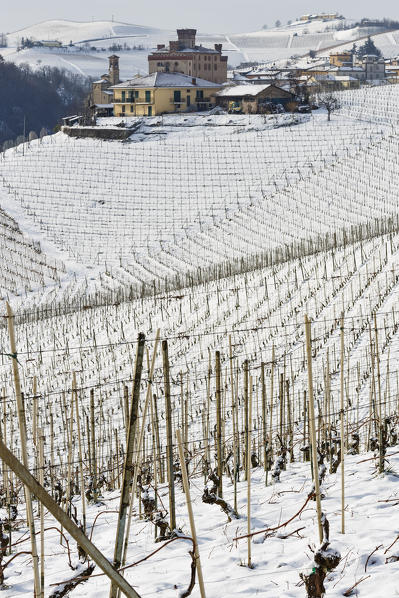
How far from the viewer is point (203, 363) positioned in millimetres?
11812

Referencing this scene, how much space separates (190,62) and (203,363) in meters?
59.2

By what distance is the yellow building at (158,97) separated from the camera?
52.2 m

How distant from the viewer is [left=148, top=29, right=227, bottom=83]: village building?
67500 millimetres

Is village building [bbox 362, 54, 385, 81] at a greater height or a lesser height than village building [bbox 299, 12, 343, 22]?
lesser

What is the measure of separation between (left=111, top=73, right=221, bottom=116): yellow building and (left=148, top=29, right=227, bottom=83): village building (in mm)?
13483

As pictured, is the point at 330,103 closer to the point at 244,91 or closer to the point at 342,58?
the point at 244,91

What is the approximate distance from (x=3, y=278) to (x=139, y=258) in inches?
189

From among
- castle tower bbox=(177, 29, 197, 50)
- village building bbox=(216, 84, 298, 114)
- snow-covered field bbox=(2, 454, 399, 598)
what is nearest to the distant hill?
castle tower bbox=(177, 29, 197, 50)

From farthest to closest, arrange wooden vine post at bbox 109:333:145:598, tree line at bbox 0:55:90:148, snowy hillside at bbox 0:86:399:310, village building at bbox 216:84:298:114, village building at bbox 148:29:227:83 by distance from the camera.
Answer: tree line at bbox 0:55:90:148 < village building at bbox 148:29:227:83 < village building at bbox 216:84:298:114 < snowy hillside at bbox 0:86:399:310 < wooden vine post at bbox 109:333:145:598

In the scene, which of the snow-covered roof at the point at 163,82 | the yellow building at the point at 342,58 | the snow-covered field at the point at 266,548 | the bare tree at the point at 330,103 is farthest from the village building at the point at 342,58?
the snow-covered field at the point at 266,548

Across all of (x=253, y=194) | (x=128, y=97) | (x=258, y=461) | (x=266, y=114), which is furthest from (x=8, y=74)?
(x=258, y=461)

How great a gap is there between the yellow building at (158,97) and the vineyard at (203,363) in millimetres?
7431

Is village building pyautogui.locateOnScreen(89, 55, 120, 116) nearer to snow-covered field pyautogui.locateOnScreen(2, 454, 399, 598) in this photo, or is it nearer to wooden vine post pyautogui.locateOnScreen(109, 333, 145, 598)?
snow-covered field pyautogui.locateOnScreen(2, 454, 399, 598)

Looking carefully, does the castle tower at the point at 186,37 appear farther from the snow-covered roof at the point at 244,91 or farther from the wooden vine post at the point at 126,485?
the wooden vine post at the point at 126,485
